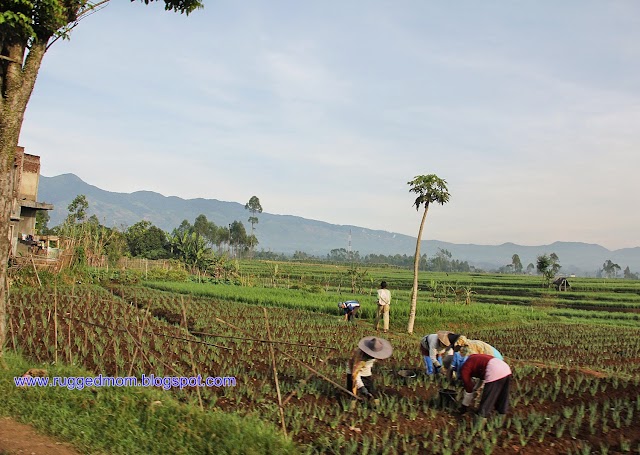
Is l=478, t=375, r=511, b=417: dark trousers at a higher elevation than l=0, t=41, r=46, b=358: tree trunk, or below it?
below

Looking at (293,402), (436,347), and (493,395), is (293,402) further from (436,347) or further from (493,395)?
(493,395)

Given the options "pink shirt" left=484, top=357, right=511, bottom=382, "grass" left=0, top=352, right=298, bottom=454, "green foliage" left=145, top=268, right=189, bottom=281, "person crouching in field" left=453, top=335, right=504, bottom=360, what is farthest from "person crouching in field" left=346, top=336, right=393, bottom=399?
"green foliage" left=145, top=268, right=189, bottom=281

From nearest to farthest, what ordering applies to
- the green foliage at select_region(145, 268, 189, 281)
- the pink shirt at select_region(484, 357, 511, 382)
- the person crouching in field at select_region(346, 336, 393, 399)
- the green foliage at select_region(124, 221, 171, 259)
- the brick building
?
1. the pink shirt at select_region(484, 357, 511, 382)
2. the person crouching in field at select_region(346, 336, 393, 399)
3. the brick building
4. the green foliage at select_region(145, 268, 189, 281)
5. the green foliage at select_region(124, 221, 171, 259)

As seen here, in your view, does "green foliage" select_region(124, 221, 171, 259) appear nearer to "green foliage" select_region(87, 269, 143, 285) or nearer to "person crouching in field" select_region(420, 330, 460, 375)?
"green foliage" select_region(87, 269, 143, 285)

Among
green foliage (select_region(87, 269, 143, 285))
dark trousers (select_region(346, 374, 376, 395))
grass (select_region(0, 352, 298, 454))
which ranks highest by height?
dark trousers (select_region(346, 374, 376, 395))

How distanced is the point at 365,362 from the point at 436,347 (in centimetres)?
191

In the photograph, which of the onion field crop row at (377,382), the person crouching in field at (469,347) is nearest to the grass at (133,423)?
the onion field crop row at (377,382)

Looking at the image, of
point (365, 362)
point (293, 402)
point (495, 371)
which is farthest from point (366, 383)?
point (495, 371)

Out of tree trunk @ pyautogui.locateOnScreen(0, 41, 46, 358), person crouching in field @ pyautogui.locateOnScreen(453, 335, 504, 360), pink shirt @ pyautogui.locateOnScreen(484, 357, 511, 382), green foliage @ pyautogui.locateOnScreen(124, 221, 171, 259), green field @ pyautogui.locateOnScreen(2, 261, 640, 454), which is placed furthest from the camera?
green foliage @ pyautogui.locateOnScreen(124, 221, 171, 259)

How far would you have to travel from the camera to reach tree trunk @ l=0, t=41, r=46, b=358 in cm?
874

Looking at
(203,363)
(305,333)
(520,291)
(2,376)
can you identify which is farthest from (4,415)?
(520,291)

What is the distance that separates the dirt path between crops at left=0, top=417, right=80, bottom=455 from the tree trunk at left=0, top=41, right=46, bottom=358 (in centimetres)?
290

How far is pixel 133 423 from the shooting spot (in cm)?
658

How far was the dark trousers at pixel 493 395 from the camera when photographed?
7141 millimetres
